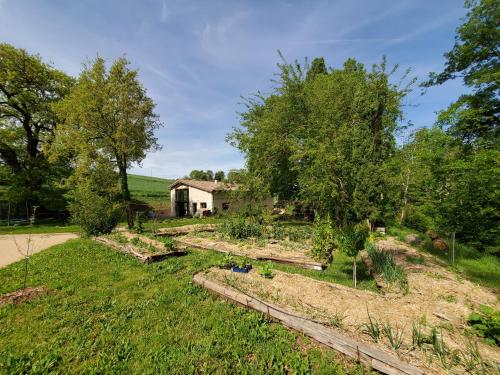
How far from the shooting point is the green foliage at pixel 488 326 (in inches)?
148

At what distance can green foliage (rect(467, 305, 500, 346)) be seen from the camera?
148 inches

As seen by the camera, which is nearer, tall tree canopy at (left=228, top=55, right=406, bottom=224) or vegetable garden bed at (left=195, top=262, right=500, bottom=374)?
vegetable garden bed at (left=195, top=262, right=500, bottom=374)

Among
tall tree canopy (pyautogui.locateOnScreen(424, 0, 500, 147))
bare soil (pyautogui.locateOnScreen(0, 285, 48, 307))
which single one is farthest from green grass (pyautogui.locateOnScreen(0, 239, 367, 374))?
tall tree canopy (pyautogui.locateOnScreen(424, 0, 500, 147))

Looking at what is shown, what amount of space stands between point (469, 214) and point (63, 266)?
18177mm

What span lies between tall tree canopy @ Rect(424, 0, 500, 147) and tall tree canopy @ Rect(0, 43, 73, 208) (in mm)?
34179

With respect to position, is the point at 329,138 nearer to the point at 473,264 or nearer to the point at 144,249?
the point at 473,264

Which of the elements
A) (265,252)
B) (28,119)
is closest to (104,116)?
(28,119)

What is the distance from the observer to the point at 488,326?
12.7 feet

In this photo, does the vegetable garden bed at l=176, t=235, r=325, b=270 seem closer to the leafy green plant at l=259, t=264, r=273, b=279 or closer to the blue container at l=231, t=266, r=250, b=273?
the leafy green plant at l=259, t=264, r=273, b=279

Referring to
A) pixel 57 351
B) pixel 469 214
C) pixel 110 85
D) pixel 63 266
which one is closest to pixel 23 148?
pixel 110 85

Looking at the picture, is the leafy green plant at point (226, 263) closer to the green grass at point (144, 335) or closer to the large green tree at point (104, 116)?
the green grass at point (144, 335)

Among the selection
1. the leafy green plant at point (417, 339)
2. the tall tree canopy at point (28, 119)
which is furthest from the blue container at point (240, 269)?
the tall tree canopy at point (28, 119)

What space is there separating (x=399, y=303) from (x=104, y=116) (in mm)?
25035

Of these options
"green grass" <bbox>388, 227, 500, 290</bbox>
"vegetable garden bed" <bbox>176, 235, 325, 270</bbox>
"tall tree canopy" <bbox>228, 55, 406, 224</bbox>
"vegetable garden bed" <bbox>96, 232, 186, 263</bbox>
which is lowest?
"green grass" <bbox>388, 227, 500, 290</bbox>
